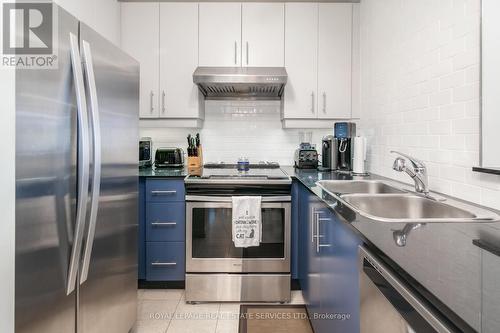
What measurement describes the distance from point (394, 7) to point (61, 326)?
8.22 feet

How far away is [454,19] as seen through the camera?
4.93 ft

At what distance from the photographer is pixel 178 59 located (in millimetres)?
2793

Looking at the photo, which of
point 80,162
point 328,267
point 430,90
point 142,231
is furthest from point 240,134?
point 80,162

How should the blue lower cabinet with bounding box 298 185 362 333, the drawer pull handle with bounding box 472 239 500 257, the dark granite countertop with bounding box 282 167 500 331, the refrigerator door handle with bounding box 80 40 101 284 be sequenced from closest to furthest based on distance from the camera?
the dark granite countertop with bounding box 282 167 500 331 → the drawer pull handle with bounding box 472 239 500 257 → the blue lower cabinet with bounding box 298 185 362 333 → the refrigerator door handle with bounding box 80 40 101 284

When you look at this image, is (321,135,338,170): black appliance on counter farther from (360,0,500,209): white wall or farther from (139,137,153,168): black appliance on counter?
(139,137,153,168): black appliance on counter

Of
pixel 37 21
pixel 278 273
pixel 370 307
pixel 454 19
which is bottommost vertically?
pixel 278 273

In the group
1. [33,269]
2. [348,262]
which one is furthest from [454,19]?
[33,269]

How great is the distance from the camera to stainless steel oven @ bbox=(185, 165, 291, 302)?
92.4 inches

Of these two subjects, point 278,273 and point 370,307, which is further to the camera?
point 278,273

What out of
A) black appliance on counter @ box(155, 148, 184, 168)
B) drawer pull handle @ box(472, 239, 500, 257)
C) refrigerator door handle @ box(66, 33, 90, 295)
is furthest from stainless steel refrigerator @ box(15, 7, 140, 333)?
drawer pull handle @ box(472, 239, 500, 257)

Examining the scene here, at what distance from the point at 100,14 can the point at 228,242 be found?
2.00 m

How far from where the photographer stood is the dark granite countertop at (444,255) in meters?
0.56

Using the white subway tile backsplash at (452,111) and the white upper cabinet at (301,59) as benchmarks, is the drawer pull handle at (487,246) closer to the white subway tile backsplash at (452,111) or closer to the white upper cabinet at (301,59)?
the white subway tile backsplash at (452,111)

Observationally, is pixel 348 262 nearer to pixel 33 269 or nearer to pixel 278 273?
pixel 33 269
